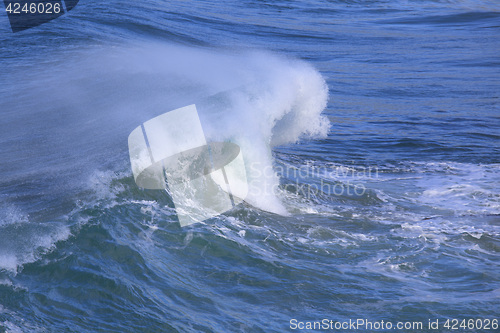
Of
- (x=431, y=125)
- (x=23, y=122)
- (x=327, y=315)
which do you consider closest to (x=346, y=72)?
(x=431, y=125)

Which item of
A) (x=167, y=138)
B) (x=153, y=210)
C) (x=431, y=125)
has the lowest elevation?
(x=431, y=125)

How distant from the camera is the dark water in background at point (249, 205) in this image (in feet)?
16.6

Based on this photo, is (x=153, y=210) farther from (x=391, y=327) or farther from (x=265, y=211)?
(x=391, y=327)

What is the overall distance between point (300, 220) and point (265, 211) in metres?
0.47

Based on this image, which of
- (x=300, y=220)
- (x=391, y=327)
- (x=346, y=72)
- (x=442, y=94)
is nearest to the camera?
(x=391, y=327)

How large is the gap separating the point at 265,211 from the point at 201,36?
14.2m

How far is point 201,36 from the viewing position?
66.1 ft

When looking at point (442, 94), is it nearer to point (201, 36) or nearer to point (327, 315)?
point (201, 36)

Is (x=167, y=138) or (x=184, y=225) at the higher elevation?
(x=167, y=138)

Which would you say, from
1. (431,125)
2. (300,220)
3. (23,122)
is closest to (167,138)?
(300,220)

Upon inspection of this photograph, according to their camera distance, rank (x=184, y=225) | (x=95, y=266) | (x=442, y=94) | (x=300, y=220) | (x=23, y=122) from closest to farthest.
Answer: (x=95, y=266)
(x=184, y=225)
(x=300, y=220)
(x=23, y=122)
(x=442, y=94)

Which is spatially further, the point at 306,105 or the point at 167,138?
the point at 306,105

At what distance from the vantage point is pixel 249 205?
7.19 metres

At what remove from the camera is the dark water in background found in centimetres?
507
